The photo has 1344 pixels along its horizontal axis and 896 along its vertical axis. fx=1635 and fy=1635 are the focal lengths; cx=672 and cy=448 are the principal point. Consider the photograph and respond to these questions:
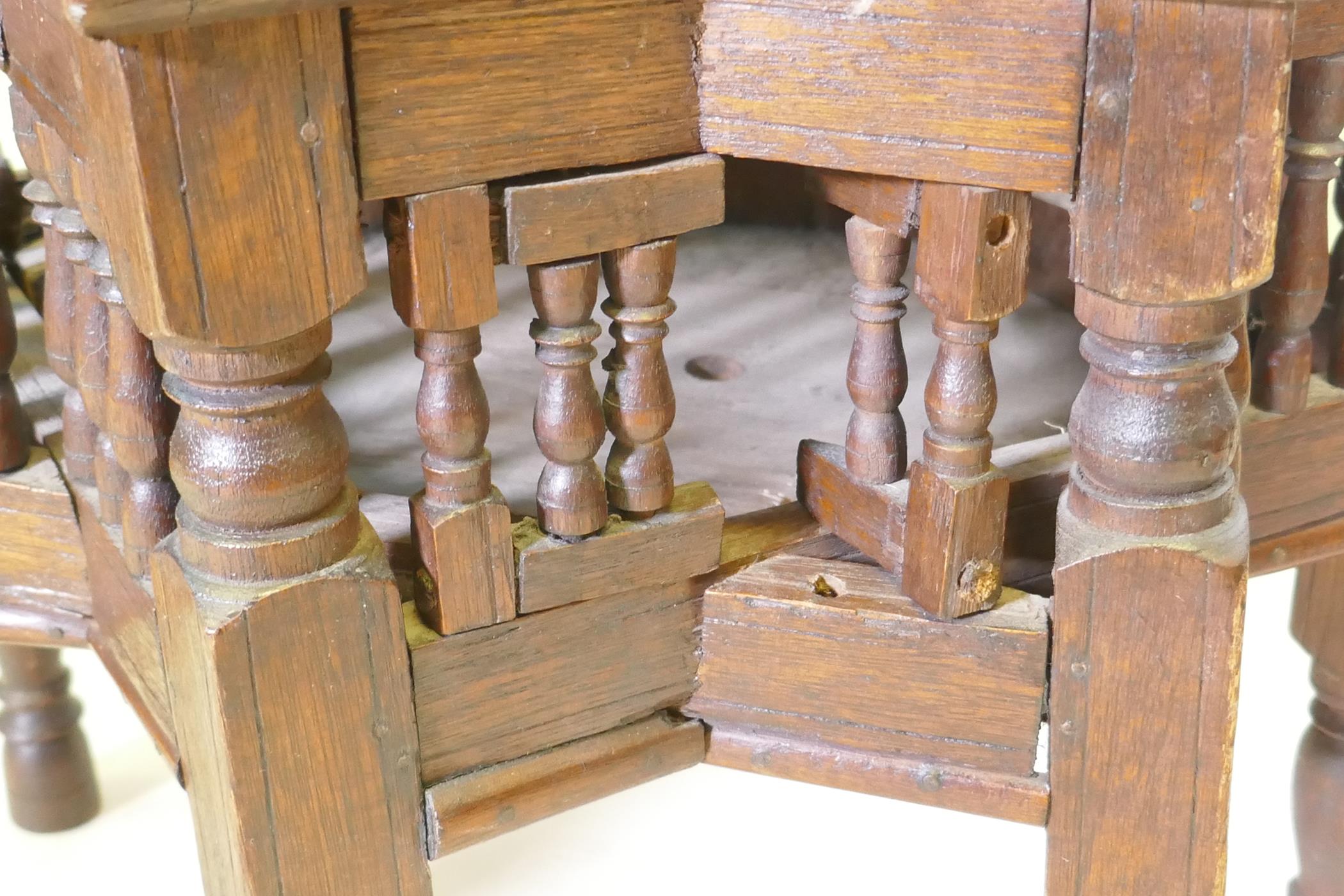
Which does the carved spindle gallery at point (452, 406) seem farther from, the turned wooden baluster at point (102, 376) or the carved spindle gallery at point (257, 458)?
the turned wooden baluster at point (102, 376)

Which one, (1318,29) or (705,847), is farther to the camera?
(705,847)

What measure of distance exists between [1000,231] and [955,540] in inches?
7.8

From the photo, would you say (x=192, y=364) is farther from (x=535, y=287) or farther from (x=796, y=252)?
(x=796, y=252)

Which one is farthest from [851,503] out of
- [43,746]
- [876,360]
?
[43,746]

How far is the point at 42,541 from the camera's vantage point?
1.20 m

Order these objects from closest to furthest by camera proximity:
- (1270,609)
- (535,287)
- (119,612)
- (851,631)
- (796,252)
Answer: (535,287) < (851,631) < (119,612) < (796,252) < (1270,609)

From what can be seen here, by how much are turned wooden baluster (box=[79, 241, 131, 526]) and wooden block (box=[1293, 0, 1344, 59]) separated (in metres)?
0.73

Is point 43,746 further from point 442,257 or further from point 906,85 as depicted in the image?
point 906,85

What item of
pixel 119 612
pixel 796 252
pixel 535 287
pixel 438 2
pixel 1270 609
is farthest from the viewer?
pixel 1270 609

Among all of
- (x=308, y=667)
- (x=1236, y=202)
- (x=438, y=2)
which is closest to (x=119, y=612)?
(x=308, y=667)

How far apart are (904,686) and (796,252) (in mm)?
757

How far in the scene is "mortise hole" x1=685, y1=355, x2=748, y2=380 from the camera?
1461 millimetres

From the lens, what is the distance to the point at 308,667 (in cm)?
97

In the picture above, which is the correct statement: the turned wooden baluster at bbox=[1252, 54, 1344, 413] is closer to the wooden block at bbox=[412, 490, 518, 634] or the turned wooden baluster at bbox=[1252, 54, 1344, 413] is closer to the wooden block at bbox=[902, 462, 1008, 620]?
the wooden block at bbox=[902, 462, 1008, 620]
